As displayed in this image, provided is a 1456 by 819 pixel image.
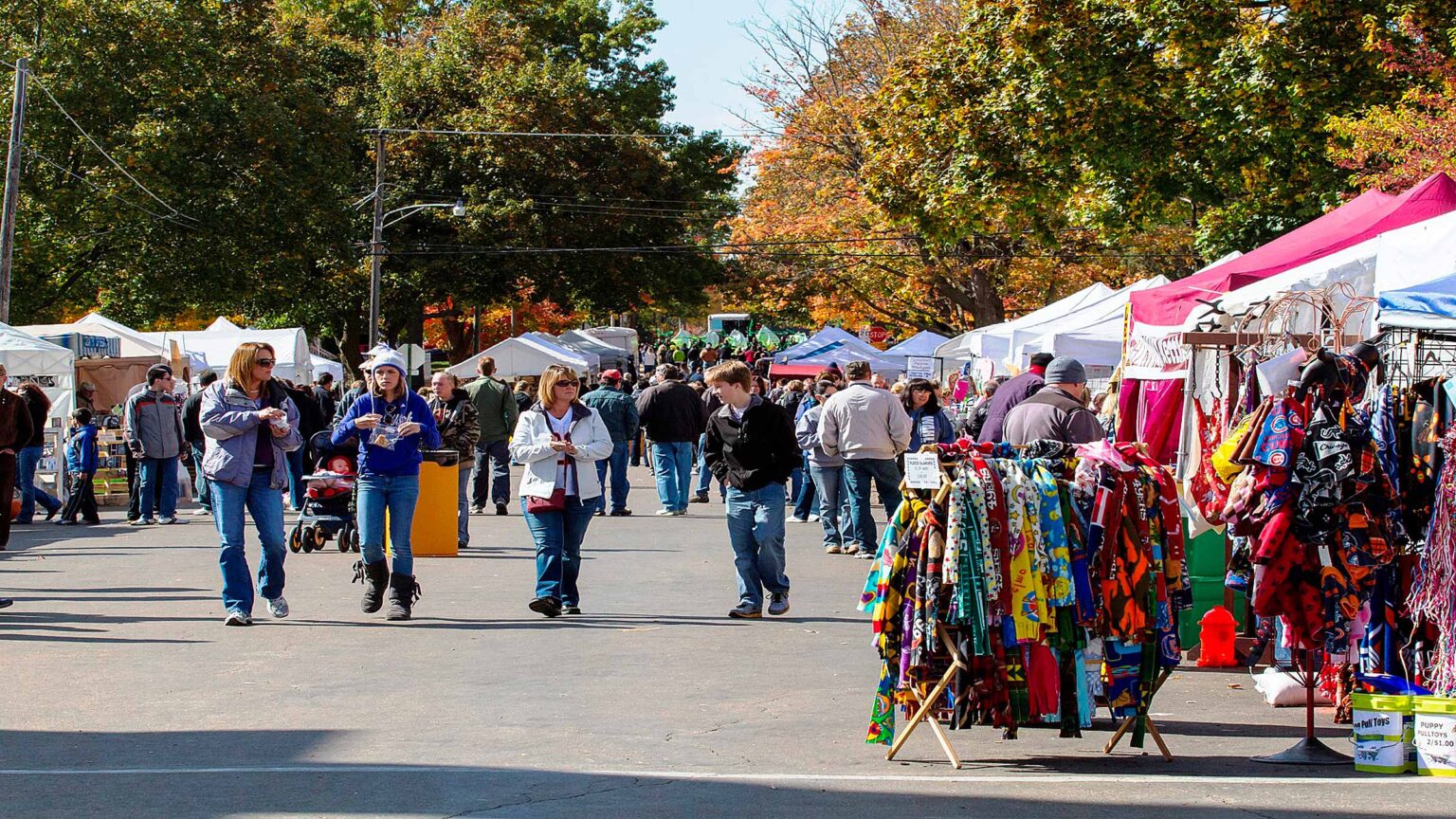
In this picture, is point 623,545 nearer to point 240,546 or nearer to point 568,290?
point 240,546

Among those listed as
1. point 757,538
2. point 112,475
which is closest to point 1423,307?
point 757,538

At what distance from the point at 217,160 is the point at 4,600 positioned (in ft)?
95.0

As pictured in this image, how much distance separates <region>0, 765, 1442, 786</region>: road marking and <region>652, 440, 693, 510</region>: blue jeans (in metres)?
12.7

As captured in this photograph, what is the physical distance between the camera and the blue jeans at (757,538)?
10.5 metres

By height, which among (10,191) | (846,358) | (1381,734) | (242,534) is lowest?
(1381,734)

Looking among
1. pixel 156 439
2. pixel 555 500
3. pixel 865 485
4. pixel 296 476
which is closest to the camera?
pixel 555 500

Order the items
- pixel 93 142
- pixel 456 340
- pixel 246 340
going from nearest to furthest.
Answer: pixel 246 340, pixel 93 142, pixel 456 340

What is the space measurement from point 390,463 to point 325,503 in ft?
13.5

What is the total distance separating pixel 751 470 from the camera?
10414mm

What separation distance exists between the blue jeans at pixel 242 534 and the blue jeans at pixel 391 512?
533 millimetres

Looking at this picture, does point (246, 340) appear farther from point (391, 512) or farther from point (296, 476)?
point (391, 512)

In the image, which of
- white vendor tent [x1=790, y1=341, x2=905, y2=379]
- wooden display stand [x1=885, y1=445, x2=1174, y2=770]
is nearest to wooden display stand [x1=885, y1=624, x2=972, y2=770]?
wooden display stand [x1=885, y1=445, x2=1174, y2=770]

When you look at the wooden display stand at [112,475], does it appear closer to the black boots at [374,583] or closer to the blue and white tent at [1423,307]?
the black boots at [374,583]

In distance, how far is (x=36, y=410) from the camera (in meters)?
16.1
